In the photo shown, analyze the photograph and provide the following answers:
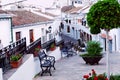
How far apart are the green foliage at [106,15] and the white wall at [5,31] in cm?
1216

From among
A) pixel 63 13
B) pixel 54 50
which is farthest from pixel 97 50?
pixel 63 13

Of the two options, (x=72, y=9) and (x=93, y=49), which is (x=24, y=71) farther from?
(x=72, y=9)

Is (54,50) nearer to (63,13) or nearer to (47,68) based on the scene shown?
(47,68)

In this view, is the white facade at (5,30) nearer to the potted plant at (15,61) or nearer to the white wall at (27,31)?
the white wall at (27,31)

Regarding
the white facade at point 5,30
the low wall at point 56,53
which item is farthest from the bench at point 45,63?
the white facade at point 5,30

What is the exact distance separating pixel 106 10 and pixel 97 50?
10814mm

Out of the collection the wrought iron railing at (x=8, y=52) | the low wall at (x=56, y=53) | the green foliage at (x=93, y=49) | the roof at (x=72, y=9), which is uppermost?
the roof at (x=72, y=9)

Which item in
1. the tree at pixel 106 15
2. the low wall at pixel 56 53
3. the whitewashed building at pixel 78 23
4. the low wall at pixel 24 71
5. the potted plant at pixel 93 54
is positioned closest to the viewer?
the tree at pixel 106 15

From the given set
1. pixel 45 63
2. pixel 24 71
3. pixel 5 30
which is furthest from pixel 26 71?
pixel 5 30

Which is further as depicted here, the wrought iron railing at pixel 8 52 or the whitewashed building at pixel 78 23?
the whitewashed building at pixel 78 23

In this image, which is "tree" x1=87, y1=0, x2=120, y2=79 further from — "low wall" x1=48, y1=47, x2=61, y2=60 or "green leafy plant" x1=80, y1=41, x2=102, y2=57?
"low wall" x1=48, y1=47, x2=61, y2=60

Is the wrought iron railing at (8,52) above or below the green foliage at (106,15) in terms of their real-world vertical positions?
below

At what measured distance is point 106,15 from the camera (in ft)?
40.0

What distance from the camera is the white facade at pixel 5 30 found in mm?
23828
